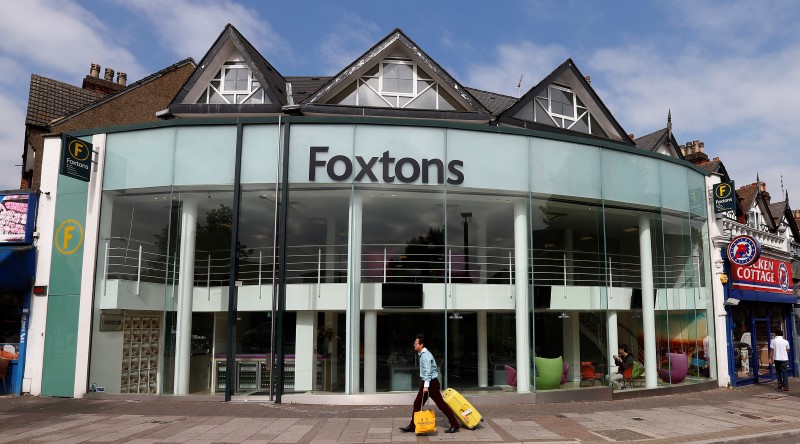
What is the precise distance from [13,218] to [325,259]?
7.93 meters

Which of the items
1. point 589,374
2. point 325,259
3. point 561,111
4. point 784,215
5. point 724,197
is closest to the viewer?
point 325,259

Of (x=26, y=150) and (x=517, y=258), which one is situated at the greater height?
(x=26, y=150)

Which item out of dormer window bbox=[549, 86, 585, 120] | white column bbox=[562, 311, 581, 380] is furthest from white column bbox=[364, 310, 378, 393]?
dormer window bbox=[549, 86, 585, 120]

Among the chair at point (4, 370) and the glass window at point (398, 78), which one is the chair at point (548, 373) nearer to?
the glass window at point (398, 78)

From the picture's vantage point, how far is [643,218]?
16922 millimetres

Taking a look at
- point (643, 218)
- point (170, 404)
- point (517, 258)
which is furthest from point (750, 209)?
point (170, 404)

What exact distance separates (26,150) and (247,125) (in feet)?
57.6

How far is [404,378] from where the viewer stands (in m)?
13.8

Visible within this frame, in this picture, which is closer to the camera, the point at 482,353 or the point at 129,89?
the point at 482,353

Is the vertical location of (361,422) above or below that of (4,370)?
below

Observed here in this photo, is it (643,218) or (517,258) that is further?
(643,218)

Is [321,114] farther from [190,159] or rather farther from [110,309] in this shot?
[110,309]

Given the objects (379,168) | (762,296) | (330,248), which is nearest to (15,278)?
(330,248)

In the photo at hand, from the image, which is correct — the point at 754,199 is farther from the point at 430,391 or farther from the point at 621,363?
the point at 430,391
